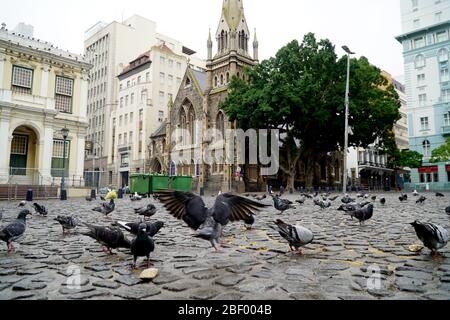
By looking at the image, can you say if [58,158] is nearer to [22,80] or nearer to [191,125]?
[22,80]

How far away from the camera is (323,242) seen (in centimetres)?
585

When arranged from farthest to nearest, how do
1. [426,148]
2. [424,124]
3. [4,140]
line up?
[424,124] < [426,148] < [4,140]

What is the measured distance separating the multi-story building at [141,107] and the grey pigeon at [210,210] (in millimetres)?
47933

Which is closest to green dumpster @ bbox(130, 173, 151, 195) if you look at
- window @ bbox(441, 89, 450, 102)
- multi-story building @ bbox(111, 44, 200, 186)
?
multi-story building @ bbox(111, 44, 200, 186)

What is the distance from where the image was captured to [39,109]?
81.7 feet

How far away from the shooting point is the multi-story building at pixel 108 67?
60.9 meters

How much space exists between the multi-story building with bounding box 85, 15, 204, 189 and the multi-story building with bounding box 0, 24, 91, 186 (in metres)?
30.5

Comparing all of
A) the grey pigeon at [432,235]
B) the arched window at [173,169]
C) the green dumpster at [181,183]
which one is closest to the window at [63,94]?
the green dumpster at [181,183]

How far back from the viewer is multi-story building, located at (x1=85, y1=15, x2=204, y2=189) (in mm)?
60938

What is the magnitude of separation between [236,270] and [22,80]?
28157mm

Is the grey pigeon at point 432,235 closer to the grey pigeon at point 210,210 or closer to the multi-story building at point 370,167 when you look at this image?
the grey pigeon at point 210,210

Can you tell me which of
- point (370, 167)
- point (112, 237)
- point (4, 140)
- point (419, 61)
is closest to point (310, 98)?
point (419, 61)

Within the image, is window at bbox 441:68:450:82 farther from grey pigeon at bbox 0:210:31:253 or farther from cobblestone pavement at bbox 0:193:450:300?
grey pigeon at bbox 0:210:31:253
